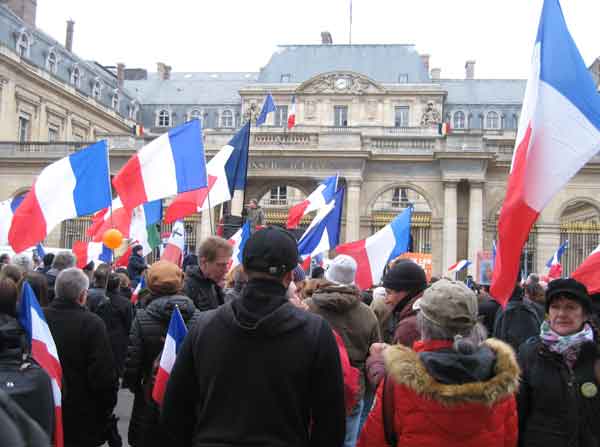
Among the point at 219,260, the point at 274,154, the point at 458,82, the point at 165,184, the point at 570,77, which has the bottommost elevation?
the point at 219,260

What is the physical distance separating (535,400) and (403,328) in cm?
91

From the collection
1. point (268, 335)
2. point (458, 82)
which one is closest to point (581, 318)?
point (268, 335)

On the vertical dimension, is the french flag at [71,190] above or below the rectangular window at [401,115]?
below

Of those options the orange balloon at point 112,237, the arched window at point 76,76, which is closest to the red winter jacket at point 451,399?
the orange balloon at point 112,237

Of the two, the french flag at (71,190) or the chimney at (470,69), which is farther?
the chimney at (470,69)

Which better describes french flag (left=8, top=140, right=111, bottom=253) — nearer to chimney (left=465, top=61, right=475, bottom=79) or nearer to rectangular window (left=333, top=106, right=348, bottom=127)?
rectangular window (left=333, top=106, right=348, bottom=127)

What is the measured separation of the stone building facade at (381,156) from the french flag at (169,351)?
1391cm

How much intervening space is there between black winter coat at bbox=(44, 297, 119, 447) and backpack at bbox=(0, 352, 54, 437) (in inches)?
38.1

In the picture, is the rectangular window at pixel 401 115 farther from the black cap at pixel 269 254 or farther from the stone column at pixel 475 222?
the black cap at pixel 269 254

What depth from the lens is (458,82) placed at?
54.7 metres

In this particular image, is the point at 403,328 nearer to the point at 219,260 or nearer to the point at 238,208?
the point at 219,260

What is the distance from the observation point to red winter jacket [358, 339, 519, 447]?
9.39 feet

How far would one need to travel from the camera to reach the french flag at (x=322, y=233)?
42.2ft

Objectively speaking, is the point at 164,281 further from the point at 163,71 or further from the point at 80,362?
the point at 163,71
